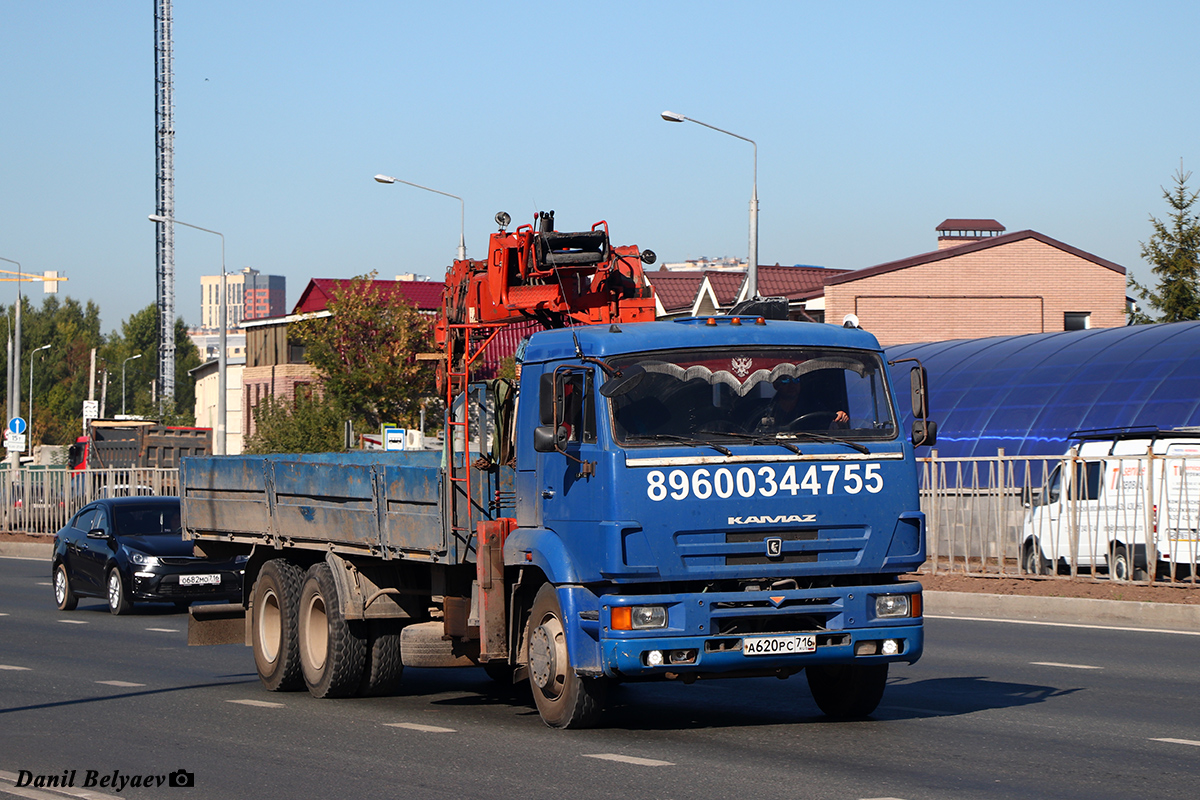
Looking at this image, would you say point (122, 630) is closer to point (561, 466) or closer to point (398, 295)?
point (561, 466)

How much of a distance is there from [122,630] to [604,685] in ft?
34.6

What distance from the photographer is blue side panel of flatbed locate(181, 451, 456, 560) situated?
1088 centimetres

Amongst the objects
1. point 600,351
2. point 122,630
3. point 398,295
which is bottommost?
point 122,630

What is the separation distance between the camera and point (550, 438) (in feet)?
30.8

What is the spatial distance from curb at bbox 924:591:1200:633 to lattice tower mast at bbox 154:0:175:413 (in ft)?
251

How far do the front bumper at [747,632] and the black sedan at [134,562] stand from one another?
38.9ft

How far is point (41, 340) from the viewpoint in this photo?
136125mm

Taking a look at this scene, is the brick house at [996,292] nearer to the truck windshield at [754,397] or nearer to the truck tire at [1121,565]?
the truck tire at [1121,565]

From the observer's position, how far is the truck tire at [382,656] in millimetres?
11789

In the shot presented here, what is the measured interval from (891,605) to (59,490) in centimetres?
3083

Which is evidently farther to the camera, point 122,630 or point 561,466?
point 122,630

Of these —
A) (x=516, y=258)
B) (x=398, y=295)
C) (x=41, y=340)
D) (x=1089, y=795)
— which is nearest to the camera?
(x=1089, y=795)

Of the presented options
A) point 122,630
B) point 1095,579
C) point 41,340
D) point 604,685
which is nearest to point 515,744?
point 604,685

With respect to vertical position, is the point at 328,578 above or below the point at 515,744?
above
